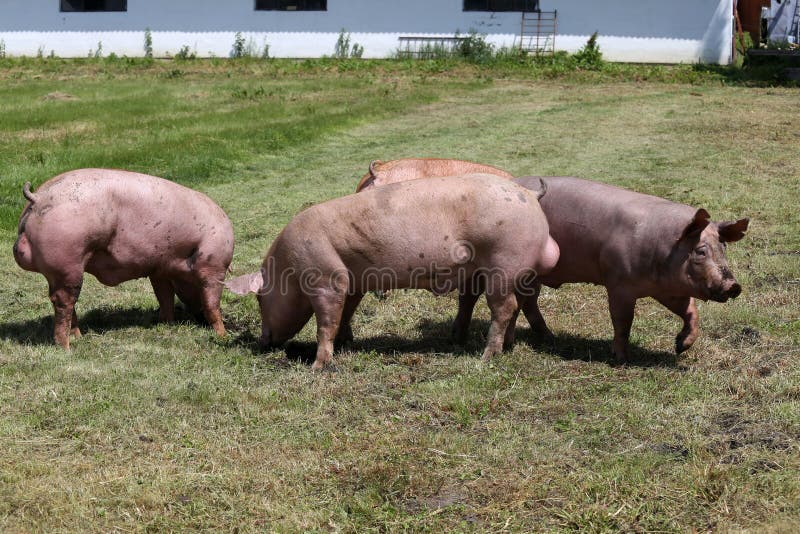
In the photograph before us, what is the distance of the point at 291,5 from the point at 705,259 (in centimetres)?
2429

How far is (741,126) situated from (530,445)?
43.9ft

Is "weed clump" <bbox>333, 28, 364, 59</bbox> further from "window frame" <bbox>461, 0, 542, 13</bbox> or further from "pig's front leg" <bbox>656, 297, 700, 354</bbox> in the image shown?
"pig's front leg" <bbox>656, 297, 700, 354</bbox>

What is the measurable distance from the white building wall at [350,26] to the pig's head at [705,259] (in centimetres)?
2201

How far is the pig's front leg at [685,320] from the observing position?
21.7ft

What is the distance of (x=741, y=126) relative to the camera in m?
16.9

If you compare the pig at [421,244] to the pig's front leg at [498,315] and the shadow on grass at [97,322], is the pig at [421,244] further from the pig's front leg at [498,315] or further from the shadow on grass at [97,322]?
the shadow on grass at [97,322]

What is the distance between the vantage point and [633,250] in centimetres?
649

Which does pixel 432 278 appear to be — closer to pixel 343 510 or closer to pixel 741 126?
pixel 343 510

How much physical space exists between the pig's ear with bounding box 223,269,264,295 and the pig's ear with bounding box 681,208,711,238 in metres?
2.99

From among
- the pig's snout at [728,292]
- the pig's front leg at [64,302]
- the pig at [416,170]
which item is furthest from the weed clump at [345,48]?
the pig's snout at [728,292]

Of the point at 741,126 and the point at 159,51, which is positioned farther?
the point at 159,51

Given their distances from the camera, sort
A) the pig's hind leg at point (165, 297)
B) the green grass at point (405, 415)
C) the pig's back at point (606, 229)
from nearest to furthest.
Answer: the green grass at point (405, 415) → the pig's back at point (606, 229) → the pig's hind leg at point (165, 297)

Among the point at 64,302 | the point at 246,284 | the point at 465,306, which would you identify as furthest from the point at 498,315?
the point at 64,302

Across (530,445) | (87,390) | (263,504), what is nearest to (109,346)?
(87,390)
